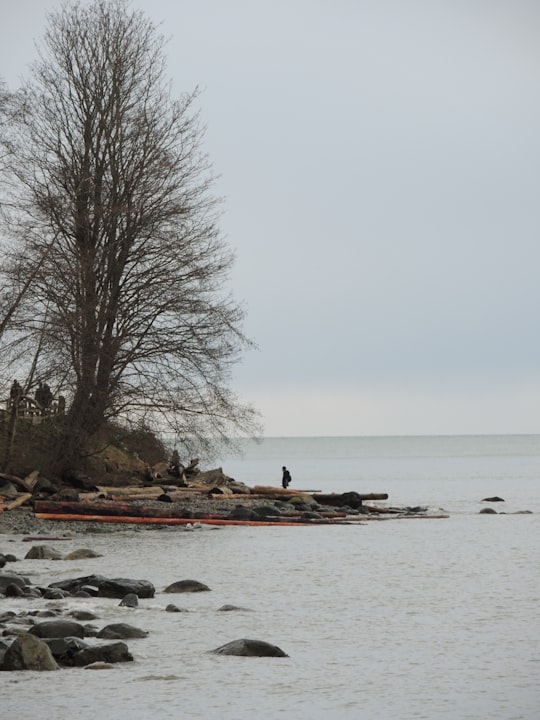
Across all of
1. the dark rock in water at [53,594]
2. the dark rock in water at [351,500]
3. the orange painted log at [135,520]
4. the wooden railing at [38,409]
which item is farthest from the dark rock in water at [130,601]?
the dark rock in water at [351,500]

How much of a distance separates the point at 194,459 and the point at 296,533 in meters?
9.47

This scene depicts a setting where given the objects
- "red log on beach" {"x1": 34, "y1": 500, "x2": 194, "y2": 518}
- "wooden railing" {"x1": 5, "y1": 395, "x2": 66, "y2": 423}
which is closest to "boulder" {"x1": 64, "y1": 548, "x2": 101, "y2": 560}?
"red log on beach" {"x1": 34, "y1": 500, "x2": 194, "y2": 518}

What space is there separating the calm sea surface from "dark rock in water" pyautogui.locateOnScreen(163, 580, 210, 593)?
0.75ft

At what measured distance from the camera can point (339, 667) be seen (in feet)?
36.0

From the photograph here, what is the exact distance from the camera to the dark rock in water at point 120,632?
1188 cm

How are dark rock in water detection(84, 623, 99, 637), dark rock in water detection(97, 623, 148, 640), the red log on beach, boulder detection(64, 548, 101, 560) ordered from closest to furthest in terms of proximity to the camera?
1. dark rock in water detection(84, 623, 99, 637)
2. dark rock in water detection(97, 623, 148, 640)
3. boulder detection(64, 548, 101, 560)
4. the red log on beach

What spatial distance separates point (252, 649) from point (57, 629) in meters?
1.94

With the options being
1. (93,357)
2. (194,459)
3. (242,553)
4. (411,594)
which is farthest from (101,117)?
(411,594)

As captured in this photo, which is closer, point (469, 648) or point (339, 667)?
point (339, 667)

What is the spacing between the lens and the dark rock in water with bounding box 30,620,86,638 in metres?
11.3

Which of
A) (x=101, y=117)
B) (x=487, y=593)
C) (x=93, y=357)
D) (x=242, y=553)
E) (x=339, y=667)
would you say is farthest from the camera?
(x=101, y=117)

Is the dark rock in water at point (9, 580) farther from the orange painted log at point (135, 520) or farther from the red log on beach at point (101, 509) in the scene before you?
the red log on beach at point (101, 509)

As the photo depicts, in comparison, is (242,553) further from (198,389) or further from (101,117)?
(101,117)

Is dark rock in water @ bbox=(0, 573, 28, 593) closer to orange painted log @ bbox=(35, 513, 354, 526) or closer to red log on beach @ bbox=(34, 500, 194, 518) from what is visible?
orange painted log @ bbox=(35, 513, 354, 526)
